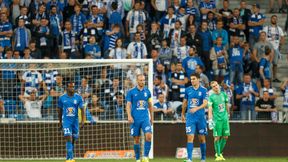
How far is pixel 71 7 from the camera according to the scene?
34.1 meters

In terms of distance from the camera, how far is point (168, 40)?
3344 centimetres

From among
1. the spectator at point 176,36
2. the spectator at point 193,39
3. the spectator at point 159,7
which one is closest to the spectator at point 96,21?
the spectator at point 159,7

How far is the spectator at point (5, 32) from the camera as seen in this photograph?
33031mm

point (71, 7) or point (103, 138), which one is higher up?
point (71, 7)

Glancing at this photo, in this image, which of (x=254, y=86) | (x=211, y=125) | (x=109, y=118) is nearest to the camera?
(x=211, y=125)

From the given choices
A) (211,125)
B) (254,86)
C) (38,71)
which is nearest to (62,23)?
(38,71)

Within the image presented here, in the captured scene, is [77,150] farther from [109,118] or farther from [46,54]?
[46,54]

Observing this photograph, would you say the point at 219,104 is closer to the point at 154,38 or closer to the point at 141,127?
the point at 141,127

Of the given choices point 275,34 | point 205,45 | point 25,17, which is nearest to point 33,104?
point 25,17

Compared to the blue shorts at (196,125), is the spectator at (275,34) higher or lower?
higher

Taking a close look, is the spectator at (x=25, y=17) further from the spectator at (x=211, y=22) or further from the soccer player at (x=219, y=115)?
the soccer player at (x=219, y=115)

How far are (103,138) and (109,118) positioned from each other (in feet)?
2.40

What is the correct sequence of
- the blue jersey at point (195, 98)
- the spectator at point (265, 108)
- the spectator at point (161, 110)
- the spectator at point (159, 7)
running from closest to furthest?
the blue jersey at point (195, 98)
the spectator at point (161, 110)
the spectator at point (265, 108)
the spectator at point (159, 7)

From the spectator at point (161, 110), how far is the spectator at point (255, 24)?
5126 millimetres
